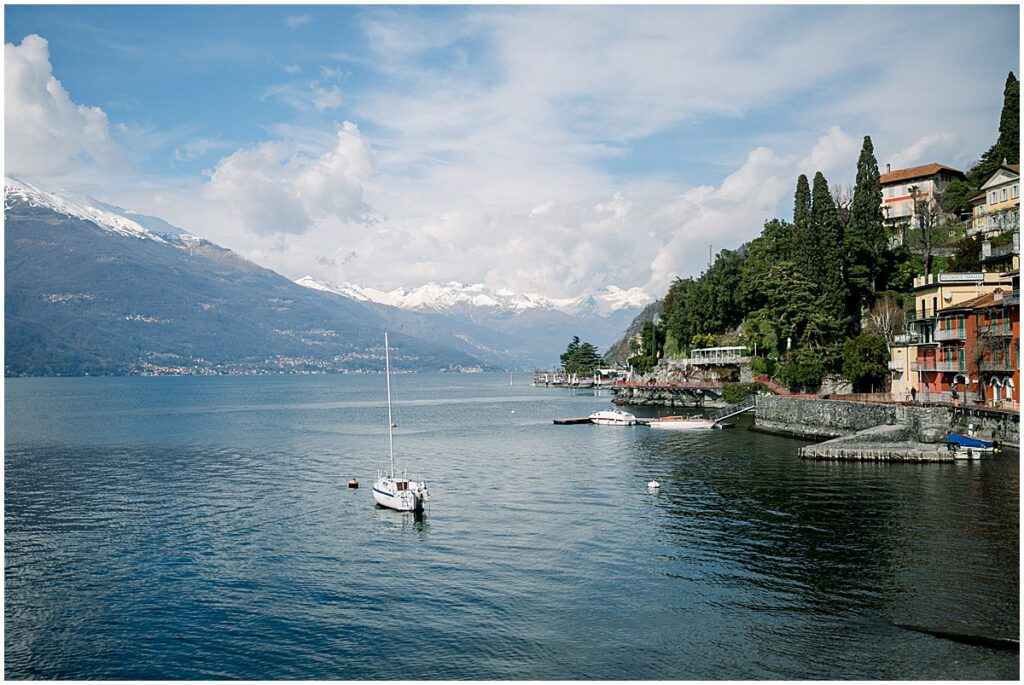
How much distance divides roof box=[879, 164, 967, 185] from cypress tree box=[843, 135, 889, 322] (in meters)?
19.2

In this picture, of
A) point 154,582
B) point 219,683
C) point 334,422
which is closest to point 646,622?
point 219,683

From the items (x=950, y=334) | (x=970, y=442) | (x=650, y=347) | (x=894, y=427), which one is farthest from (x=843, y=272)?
(x=650, y=347)

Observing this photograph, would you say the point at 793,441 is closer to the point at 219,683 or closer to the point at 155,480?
the point at 155,480

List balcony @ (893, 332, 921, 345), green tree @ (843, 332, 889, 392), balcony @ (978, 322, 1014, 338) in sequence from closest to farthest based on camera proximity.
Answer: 1. balcony @ (978, 322, 1014, 338)
2. balcony @ (893, 332, 921, 345)
3. green tree @ (843, 332, 889, 392)

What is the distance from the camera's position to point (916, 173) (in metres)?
118

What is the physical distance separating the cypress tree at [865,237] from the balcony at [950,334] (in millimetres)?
27461

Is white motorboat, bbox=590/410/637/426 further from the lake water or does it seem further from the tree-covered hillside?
the lake water

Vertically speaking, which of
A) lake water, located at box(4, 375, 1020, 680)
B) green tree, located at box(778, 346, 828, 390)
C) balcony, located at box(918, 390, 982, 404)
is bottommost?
lake water, located at box(4, 375, 1020, 680)

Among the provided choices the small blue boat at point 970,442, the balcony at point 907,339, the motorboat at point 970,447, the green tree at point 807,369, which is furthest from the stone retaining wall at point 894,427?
the green tree at point 807,369

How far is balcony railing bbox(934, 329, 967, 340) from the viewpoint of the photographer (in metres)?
65.3

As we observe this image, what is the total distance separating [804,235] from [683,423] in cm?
2663

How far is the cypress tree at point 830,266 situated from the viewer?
92.6m

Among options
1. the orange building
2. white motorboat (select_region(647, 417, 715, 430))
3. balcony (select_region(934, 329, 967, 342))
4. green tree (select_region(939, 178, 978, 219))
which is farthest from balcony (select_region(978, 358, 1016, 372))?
green tree (select_region(939, 178, 978, 219))

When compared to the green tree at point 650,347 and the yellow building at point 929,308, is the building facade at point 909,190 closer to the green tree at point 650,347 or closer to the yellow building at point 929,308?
the yellow building at point 929,308
